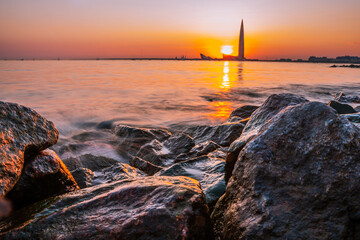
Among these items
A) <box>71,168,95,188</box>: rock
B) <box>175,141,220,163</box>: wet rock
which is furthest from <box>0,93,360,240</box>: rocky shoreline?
<box>175,141,220,163</box>: wet rock

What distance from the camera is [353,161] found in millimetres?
1877

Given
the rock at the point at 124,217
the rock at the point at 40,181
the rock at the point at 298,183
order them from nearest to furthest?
the rock at the point at 298,183 → the rock at the point at 124,217 → the rock at the point at 40,181

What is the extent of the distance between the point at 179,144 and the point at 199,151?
835mm

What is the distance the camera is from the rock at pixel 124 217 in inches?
73.8

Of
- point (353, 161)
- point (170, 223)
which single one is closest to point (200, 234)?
point (170, 223)

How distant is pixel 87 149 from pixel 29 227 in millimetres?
4584

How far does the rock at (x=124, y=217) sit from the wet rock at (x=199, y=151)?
109 inches

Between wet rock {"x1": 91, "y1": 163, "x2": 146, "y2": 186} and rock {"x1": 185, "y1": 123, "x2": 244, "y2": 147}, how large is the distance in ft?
6.54

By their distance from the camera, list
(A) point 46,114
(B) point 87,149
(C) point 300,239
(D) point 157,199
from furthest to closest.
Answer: (A) point 46,114 < (B) point 87,149 < (D) point 157,199 < (C) point 300,239

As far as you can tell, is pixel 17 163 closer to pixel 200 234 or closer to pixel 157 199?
pixel 157 199

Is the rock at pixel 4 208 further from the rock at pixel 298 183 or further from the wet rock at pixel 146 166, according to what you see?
the wet rock at pixel 146 166

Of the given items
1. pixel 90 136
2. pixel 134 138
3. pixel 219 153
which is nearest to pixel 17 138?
pixel 219 153

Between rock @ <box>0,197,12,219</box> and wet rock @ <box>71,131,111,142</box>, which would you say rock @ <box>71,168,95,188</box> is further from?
wet rock @ <box>71,131,111,142</box>

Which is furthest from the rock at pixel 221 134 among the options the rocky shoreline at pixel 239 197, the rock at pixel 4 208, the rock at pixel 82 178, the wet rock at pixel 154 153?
the rock at pixel 4 208
